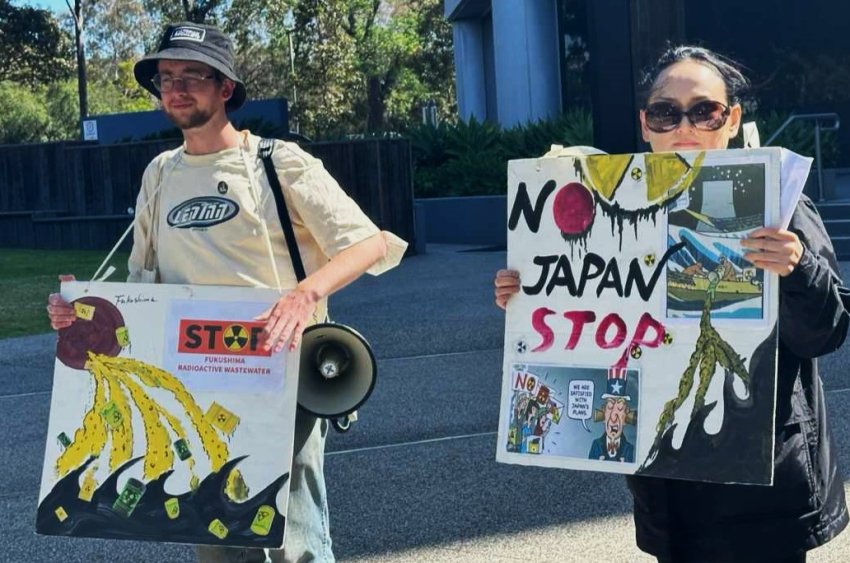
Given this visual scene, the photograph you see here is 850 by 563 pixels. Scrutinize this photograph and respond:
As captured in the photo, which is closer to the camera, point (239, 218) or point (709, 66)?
point (709, 66)

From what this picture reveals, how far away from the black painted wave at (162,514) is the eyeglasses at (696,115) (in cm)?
139

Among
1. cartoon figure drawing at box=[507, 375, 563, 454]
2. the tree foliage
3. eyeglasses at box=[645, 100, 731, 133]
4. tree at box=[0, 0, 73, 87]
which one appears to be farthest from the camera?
the tree foliage

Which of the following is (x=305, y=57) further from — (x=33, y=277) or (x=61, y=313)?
(x=61, y=313)

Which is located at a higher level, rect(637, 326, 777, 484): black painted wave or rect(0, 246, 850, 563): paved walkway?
rect(637, 326, 777, 484): black painted wave

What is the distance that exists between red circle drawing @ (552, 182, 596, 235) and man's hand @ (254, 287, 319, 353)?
2.38ft

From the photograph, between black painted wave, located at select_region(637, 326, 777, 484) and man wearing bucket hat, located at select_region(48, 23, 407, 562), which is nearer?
black painted wave, located at select_region(637, 326, 777, 484)

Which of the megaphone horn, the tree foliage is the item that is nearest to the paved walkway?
the megaphone horn

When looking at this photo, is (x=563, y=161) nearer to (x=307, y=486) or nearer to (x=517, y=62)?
(x=307, y=486)

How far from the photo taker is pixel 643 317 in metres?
2.98

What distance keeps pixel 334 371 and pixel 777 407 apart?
126cm

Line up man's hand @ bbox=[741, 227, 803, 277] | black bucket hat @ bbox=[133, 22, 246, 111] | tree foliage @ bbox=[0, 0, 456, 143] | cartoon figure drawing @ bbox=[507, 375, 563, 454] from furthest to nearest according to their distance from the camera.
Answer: tree foliage @ bbox=[0, 0, 456, 143] < black bucket hat @ bbox=[133, 22, 246, 111] < cartoon figure drawing @ bbox=[507, 375, 563, 454] < man's hand @ bbox=[741, 227, 803, 277]

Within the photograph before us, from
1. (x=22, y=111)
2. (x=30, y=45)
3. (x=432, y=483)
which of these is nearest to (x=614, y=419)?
(x=432, y=483)

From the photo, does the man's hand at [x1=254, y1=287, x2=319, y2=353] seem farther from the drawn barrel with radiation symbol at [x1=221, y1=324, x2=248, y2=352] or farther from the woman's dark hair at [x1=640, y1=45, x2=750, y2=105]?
the woman's dark hair at [x1=640, y1=45, x2=750, y2=105]

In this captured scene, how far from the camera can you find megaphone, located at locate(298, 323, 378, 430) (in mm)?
3568
